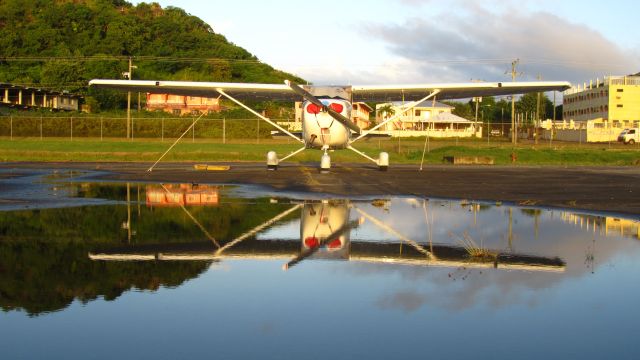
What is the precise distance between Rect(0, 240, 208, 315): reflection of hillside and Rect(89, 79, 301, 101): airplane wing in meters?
15.0

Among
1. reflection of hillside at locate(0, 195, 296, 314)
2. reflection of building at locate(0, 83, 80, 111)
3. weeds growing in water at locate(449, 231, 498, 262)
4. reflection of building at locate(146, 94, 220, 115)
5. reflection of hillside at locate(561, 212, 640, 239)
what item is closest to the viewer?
reflection of hillside at locate(0, 195, 296, 314)

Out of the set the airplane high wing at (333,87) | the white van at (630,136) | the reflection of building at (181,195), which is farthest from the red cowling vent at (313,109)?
the white van at (630,136)

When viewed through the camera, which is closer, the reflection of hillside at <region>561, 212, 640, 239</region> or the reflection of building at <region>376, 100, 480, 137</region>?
the reflection of hillside at <region>561, 212, 640, 239</region>

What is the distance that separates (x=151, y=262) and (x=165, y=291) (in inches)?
51.4

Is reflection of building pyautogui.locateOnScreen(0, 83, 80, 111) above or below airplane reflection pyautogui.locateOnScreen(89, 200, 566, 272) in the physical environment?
above

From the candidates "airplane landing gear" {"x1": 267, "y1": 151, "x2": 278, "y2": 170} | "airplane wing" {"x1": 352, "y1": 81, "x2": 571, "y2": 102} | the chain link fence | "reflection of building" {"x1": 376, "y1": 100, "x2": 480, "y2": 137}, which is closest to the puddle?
"airplane wing" {"x1": 352, "y1": 81, "x2": 571, "y2": 102}

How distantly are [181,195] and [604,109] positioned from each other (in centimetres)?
9648

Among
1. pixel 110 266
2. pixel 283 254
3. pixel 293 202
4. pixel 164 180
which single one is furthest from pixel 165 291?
pixel 164 180

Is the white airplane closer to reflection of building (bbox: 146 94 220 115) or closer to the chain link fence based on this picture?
the chain link fence

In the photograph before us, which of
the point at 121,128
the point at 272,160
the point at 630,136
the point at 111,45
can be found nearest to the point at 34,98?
the point at 121,128

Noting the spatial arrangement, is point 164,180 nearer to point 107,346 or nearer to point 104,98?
point 107,346

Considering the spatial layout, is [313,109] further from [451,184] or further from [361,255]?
[361,255]

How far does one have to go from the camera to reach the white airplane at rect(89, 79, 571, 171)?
21.8m

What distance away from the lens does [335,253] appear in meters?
7.83
